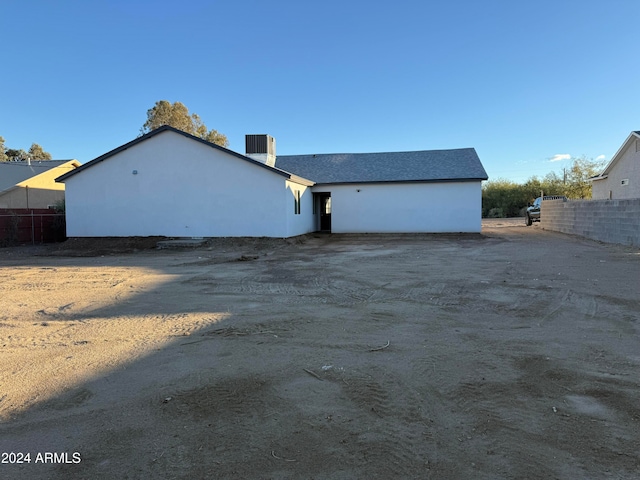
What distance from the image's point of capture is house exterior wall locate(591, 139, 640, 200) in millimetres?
22422

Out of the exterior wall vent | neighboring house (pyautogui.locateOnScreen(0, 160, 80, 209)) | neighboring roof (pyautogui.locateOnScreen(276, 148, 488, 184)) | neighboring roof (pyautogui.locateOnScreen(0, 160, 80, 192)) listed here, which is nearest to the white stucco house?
neighboring roof (pyautogui.locateOnScreen(276, 148, 488, 184))

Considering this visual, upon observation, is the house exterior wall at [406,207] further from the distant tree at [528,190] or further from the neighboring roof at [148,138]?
the distant tree at [528,190]

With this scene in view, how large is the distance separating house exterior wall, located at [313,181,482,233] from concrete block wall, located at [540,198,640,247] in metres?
4.49

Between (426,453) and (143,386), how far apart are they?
277 cm

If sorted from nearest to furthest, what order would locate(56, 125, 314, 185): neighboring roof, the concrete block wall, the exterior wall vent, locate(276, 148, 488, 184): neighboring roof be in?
the concrete block wall → locate(56, 125, 314, 185): neighboring roof → locate(276, 148, 488, 184): neighboring roof → the exterior wall vent

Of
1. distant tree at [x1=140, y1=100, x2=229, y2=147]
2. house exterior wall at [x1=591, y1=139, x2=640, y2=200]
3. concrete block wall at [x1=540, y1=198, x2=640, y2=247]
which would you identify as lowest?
concrete block wall at [x1=540, y1=198, x2=640, y2=247]

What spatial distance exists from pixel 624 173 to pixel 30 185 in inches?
1609

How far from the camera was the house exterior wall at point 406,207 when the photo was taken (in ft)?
80.0

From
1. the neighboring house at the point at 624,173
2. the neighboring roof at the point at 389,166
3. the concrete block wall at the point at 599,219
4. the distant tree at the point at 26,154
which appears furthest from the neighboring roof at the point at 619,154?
the distant tree at the point at 26,154

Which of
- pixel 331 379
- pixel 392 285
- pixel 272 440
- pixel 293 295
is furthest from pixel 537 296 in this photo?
pixel 272 440

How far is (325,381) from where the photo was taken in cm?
421

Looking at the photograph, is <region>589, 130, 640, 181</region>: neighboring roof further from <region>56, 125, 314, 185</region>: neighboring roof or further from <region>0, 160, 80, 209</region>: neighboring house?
<region>0, 160, 80, 209</region>: neighboring house

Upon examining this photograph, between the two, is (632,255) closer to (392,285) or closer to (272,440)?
(392,285)

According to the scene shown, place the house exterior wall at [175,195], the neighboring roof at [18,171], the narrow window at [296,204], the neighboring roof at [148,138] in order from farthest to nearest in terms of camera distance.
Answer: the neighboring roof at [18,171]
the narrow window at [296,204]
the house exterior wall at [175,195]
the neighboring roof at [148,138]
